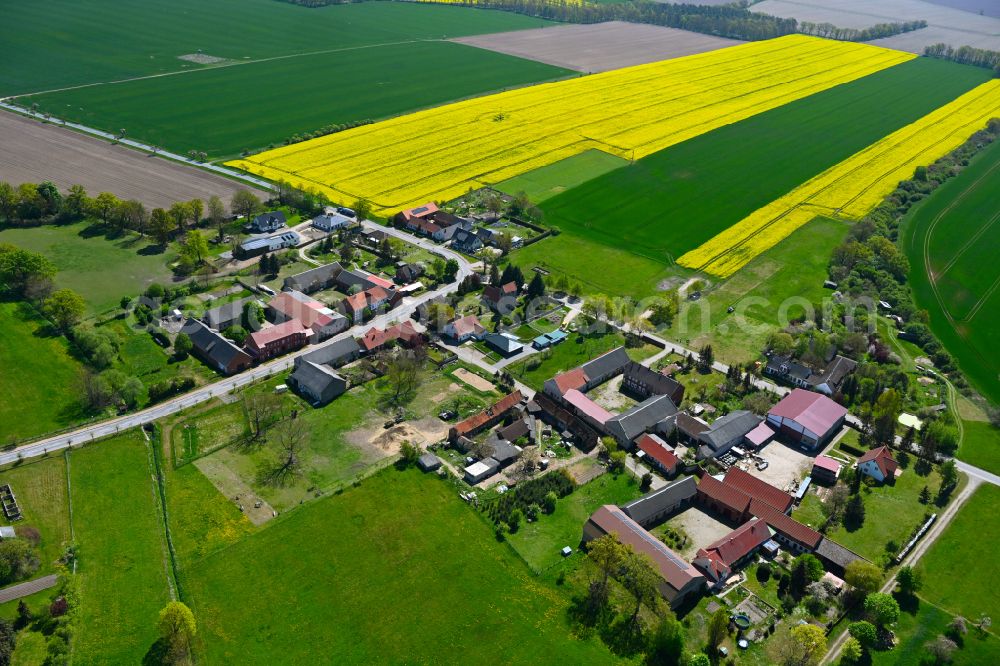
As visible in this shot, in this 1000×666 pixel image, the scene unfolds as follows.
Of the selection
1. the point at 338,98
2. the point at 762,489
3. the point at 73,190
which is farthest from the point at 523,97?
the point at 762,489

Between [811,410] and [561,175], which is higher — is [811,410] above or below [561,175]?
below

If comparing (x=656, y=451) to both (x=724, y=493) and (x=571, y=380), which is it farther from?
(x=571, y=380)

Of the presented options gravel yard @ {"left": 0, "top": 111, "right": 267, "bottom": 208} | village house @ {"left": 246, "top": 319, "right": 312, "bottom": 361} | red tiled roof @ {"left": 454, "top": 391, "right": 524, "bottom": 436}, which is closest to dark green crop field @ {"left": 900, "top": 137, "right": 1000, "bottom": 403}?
red tiled roof @ {"left": 454, "top": 391, "right": 524, "bottom": 436}

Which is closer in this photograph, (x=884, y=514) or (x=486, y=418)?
(x=884, y=514)

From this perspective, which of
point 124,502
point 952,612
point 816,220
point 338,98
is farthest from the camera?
point 338,98

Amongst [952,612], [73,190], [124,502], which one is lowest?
[952,612]

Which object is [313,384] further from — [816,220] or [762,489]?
[816,220]

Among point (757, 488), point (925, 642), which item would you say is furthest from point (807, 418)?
point (925, 642)

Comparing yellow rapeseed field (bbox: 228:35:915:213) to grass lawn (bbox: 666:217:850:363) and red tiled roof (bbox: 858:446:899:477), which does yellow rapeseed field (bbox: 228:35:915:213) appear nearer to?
grass lawn (bbox: 666:217:850:363)
